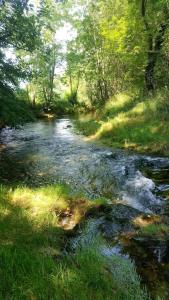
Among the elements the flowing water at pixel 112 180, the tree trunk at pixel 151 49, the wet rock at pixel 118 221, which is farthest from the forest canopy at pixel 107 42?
the wet rock at pixel 118 221

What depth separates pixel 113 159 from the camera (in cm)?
984

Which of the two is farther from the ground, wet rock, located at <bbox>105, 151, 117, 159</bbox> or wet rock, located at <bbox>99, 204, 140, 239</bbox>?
wet rock, located at <bbox>105, 151, 117, 159</bbox>

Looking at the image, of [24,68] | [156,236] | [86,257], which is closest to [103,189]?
[156,236]

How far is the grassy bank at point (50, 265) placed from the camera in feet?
9.88

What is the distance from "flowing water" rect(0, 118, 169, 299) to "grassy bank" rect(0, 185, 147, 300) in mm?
284

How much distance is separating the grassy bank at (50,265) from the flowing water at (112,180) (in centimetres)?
28

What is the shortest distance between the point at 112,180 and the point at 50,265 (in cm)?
447

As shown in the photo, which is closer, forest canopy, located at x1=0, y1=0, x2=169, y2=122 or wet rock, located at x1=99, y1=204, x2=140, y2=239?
wet rock, located at x1=99, y1=204, x2=140, y2=239

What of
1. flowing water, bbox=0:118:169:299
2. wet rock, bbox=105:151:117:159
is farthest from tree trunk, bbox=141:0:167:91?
wet rock, bbox=105:151:117:159

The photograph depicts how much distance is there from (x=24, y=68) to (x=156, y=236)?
32.5 ft

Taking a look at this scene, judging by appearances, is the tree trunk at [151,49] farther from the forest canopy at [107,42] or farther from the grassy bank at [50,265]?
the grassy bank at [50,265]

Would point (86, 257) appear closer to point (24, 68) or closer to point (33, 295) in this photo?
point (33, 295)

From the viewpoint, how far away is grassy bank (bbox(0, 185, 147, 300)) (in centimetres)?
301

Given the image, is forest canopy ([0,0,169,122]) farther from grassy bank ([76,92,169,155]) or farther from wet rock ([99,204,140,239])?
wet rock ([99,204,140,239])
